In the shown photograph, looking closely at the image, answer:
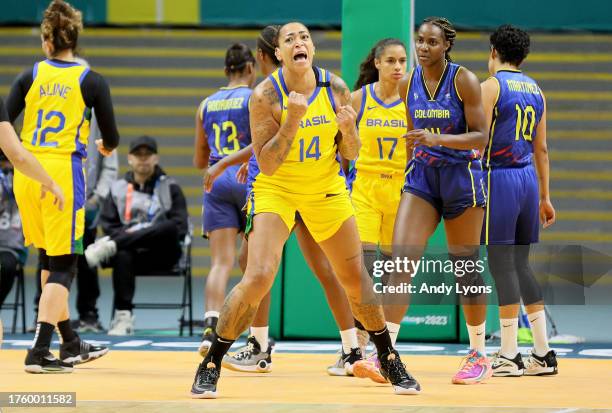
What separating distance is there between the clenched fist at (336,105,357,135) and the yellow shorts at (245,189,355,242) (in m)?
0.47

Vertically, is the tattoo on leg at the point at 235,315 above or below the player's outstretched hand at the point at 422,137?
below

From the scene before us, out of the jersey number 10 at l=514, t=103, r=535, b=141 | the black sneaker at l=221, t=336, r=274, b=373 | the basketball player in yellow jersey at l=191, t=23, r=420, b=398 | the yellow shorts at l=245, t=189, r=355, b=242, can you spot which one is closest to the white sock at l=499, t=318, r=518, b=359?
the jersey number 10 at l=514, t=103, r=535, b=141

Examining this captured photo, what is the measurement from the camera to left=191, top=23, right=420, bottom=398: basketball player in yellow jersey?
621 centimetres

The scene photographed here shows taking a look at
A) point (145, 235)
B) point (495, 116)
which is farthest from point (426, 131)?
point (145, 235)

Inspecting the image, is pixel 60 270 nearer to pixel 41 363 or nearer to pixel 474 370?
pixel 41 363

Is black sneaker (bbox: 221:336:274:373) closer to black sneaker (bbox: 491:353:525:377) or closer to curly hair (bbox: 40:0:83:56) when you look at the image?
black sneaker (bbox: 491:353:525:377)

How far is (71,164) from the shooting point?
7516 mm

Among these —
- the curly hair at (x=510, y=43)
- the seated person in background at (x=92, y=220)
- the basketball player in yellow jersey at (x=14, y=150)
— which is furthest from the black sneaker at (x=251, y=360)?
the seated person in background at (x=92, y=220)

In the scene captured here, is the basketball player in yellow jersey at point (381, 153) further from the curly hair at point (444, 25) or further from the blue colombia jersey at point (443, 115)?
the blue colombia jersey at point (443, 115)

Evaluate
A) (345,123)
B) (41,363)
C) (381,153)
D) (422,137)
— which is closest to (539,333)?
(381,153)

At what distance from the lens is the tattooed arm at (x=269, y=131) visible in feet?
20.0

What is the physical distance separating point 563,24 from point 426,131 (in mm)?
9096

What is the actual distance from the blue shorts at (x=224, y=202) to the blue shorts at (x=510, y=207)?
2.09m

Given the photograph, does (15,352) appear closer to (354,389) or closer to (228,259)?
(228,259)
